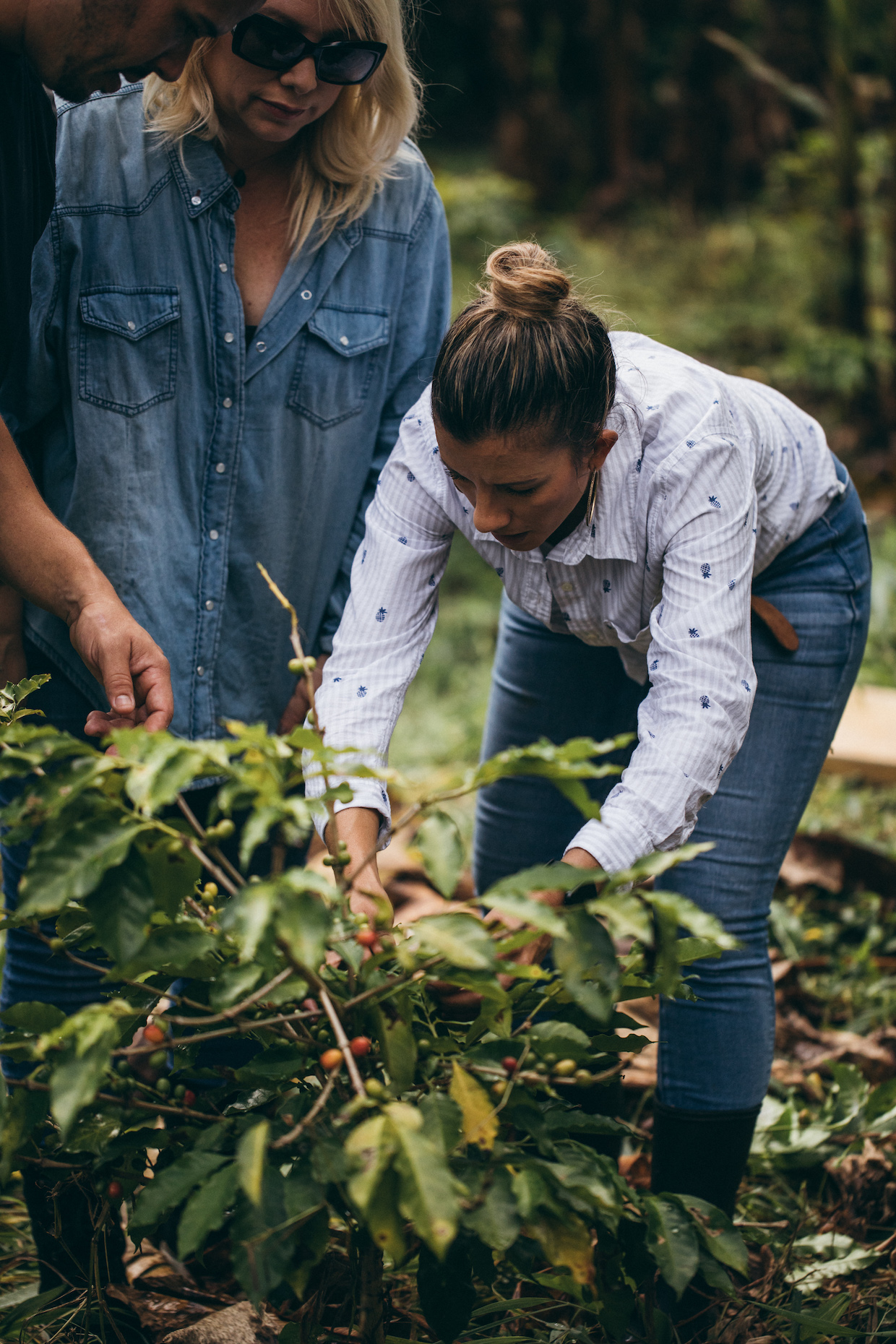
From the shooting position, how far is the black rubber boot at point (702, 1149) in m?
1.74

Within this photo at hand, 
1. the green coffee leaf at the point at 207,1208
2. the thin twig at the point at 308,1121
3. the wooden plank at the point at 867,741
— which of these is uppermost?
Answer: the thin twig at the point at 308,1121

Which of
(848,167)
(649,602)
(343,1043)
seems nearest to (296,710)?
(649,602)

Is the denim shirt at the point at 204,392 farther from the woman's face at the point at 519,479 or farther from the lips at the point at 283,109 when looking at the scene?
the woman's face at the point at 519,479

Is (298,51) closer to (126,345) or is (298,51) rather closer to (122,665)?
(126,345)

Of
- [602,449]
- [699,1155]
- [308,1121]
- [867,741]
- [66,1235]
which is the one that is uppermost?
[602,449]

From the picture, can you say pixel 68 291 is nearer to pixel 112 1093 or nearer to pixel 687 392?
pixel 687 392

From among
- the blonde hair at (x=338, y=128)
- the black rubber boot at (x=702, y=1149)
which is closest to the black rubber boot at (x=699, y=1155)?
the black rubber boot at (x=702, y=1149)

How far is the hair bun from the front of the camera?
152 centimetres

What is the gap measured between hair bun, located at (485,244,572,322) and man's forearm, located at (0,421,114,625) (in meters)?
0.64

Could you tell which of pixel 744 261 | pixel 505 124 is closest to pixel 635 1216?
pixel 744 261

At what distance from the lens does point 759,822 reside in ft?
5.71

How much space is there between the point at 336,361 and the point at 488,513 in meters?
0.47

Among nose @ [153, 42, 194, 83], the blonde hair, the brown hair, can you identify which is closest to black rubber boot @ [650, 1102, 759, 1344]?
the brown hair

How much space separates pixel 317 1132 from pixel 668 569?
0.83m
